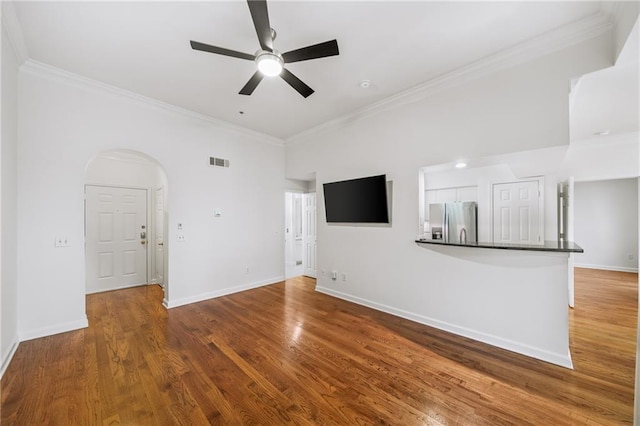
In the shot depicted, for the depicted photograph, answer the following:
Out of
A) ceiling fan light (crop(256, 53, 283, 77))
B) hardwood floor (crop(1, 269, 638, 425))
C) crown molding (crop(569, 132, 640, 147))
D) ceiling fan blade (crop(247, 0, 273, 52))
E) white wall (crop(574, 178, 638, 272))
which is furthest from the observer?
white wall (crop(574, 178, 638, 272))

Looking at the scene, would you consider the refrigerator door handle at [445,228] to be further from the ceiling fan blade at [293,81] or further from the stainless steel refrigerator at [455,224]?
the ceiling fan blade at [293,81]

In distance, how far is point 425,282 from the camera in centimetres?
330

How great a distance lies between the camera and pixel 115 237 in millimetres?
4934

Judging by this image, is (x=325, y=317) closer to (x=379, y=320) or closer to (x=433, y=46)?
(x=379, y=320)

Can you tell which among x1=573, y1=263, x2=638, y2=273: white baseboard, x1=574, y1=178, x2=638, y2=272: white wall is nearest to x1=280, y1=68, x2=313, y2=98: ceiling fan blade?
x1=574, y1=178, x2=638, y2=272: white wall

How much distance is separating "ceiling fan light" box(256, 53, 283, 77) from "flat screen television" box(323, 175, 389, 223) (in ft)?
6.85

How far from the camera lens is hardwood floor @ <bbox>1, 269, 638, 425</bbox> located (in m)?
1.80

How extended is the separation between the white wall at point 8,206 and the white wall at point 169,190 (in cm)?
17

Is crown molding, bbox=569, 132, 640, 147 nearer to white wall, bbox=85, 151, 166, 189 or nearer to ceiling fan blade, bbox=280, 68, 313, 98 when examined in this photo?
ceiling fan blade, bbox=280, 68, 313, 98

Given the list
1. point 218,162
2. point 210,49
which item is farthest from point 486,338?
point 218,162

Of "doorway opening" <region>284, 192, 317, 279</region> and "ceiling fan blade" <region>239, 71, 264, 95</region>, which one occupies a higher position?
"ceiling fan blade" <region>239, 71, 264, 95</region>

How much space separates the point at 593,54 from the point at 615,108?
7.71 ft

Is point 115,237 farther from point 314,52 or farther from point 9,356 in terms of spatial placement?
point 314,52

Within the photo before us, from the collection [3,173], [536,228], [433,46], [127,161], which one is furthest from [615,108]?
[127,161]
